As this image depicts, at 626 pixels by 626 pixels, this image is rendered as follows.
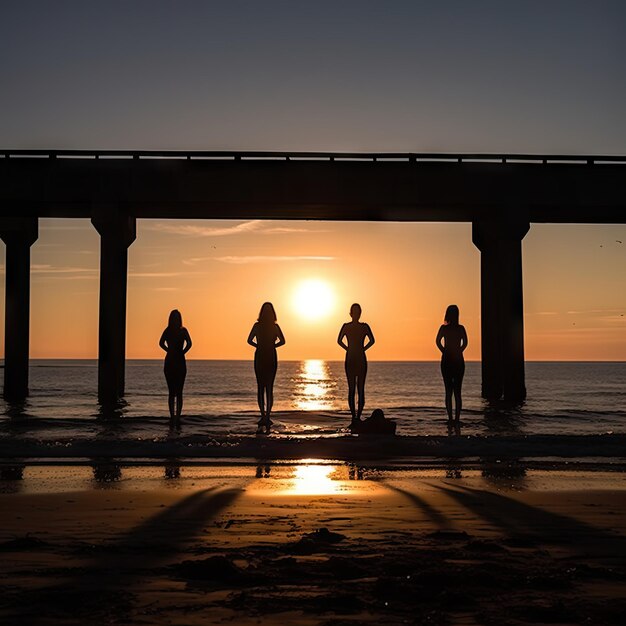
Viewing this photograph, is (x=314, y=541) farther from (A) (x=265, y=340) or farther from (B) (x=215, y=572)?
(A) (x=265, y=340)

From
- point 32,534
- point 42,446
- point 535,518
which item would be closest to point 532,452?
point 535,518

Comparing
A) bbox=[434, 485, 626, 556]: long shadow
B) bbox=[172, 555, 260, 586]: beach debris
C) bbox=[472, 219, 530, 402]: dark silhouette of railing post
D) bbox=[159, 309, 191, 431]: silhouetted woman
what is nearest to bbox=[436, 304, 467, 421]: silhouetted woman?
bbox=[159, 309, 191, 431]: silhouetted woman

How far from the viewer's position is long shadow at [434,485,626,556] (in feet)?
16.1

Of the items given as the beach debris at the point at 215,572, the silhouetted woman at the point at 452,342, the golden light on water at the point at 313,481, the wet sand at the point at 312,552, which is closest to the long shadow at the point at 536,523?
the wet sand at the point at 312,552

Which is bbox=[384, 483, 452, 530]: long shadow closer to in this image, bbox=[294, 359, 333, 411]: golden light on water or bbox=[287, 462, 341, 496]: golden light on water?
bbox=[287, 462, 341, 496]: golden light on water

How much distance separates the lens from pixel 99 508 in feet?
19.8

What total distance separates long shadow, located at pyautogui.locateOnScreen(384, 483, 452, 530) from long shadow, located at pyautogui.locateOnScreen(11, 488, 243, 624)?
1506 millimetres

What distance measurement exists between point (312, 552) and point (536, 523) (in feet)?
5.85

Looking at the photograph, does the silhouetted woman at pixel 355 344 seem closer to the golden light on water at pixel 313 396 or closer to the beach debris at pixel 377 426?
the beach debris at pixel 377 426

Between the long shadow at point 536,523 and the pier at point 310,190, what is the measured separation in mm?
16855

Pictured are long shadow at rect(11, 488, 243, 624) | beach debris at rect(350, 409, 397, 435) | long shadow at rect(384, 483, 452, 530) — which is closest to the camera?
long shadow at rect(11, 488, 243, 624)

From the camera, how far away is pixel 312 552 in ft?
14.9

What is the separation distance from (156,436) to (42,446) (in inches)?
92.6

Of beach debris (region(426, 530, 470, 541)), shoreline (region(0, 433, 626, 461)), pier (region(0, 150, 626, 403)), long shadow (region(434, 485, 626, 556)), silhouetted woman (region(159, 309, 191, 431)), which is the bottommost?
shoreline (region(0, 433, 626, 461))
